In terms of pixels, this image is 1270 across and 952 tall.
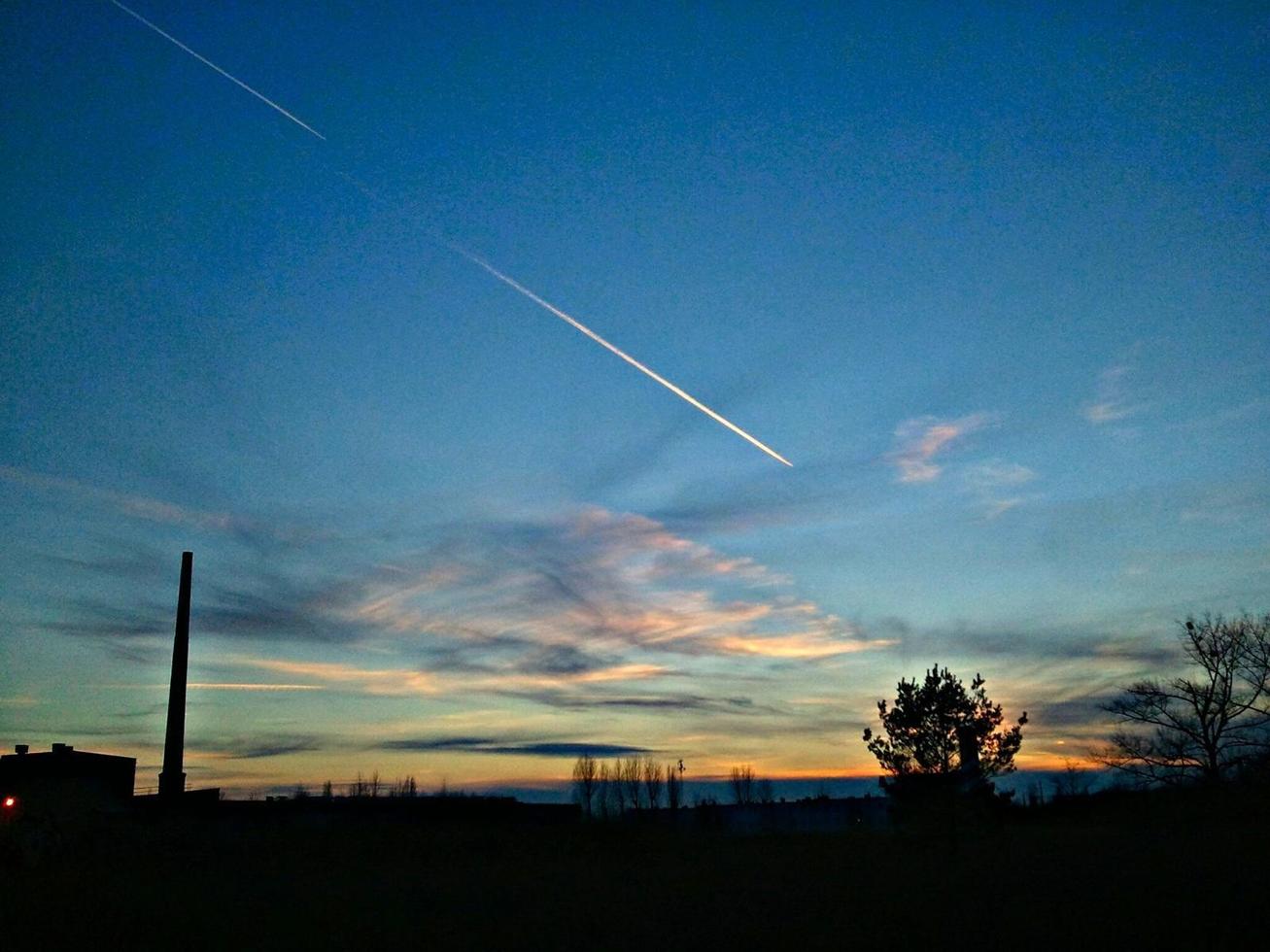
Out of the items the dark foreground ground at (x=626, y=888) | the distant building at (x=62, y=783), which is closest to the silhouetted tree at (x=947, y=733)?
the dark foreground ground at (x=626, y=888)

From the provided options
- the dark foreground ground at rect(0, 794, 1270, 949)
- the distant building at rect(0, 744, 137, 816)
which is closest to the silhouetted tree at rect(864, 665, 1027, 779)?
the dark foreground ground at rect(0, 794, 1270, 949)

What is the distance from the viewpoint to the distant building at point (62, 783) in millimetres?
46188

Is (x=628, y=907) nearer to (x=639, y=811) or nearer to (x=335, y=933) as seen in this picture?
(x=335, y=933)

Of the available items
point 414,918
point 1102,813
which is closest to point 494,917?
point 414,918

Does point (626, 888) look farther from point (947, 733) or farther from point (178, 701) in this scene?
point (178, 701)

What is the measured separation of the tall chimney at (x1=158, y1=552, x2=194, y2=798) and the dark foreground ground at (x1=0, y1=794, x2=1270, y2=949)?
567 cm

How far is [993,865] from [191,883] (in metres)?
27.0

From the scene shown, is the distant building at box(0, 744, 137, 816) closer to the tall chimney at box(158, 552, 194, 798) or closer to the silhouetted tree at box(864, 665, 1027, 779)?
the tall chimney at box(158, 552, 194, 798)

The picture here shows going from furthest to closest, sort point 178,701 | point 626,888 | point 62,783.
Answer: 1. point 178,701
2. point 62,783
3. point 626,888

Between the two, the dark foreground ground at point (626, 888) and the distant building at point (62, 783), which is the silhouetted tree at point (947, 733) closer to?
the dark foreground ground at point (626, 888)

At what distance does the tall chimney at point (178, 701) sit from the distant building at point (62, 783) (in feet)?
7.56

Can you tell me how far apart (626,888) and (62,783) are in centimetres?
3181

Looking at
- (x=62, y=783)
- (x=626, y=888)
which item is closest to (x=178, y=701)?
(x=62, y=783)

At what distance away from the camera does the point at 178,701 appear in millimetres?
54969
